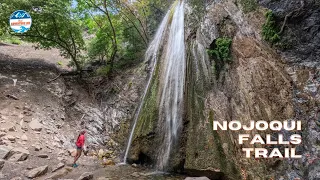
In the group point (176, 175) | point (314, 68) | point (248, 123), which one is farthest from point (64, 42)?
point (314, 68)

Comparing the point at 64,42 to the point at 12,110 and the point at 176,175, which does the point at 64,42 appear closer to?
the point at 12,110

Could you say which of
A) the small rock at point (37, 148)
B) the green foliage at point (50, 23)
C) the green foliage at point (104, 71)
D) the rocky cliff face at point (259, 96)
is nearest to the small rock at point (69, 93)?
the green foliage at point (50, 23)

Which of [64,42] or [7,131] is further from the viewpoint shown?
[64,42]

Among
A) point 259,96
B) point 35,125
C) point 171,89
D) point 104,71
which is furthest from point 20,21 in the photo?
point 259,96

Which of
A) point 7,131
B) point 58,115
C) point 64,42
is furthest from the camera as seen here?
point 64,42

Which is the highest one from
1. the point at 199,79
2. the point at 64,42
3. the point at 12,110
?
the point at 64,42

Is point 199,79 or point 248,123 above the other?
point 199,79

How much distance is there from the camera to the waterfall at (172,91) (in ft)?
25.2

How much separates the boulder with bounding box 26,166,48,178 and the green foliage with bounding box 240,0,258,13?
23.7ft

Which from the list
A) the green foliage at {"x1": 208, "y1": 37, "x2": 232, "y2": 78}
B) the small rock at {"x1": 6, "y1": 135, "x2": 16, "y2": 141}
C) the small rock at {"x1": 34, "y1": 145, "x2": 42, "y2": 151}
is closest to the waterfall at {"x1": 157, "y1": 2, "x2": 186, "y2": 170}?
the green foliage at {"x1": 208, "y1": 37, "x2": 232, "y2": 78}

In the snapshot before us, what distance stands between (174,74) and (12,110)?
18.3ft

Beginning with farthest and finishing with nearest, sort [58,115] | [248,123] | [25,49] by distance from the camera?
1. [25,49]
2. [58,115]
3. [248,123]

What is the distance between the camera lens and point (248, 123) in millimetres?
6535

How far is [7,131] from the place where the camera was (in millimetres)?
7566
